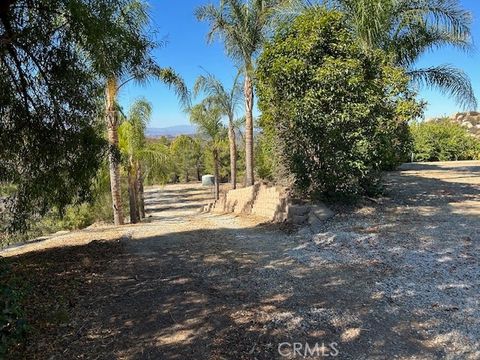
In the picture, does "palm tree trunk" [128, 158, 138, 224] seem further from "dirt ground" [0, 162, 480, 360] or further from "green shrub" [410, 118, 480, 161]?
"green shrub" [410, 118, 480, 161]

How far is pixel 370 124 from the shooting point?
738 centimetres

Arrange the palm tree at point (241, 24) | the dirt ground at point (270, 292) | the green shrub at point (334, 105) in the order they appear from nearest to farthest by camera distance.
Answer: the dirt ground at point (270, 292), the green shrub at point (334, 105), the palm tree at point (241, 24)

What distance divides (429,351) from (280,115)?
5.87 metres

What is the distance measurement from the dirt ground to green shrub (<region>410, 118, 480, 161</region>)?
14550 millimetres

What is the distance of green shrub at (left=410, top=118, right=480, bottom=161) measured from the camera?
66.8ft

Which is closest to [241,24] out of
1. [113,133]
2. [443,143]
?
[113,133]

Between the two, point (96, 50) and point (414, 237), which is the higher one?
point (96, 50)

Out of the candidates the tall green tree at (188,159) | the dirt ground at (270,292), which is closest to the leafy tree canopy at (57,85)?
the dirt ground at (270,292)

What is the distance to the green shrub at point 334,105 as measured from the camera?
7.32 metres

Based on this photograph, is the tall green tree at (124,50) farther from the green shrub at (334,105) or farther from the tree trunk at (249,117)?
the tree trunk at (249,117)

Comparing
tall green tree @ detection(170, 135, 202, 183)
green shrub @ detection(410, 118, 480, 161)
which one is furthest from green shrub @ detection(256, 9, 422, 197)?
tall green tree @ detection(170, 135, 202, 183)

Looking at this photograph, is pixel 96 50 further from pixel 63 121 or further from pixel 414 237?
pixel 414 237

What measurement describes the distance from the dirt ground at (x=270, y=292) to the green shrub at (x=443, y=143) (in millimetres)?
14550

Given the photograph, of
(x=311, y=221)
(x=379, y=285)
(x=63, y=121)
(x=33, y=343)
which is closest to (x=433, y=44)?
(x=311, y=221)
